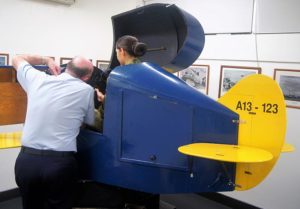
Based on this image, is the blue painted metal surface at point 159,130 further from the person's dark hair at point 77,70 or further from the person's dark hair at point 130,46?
the person's dark hair at point 77,70

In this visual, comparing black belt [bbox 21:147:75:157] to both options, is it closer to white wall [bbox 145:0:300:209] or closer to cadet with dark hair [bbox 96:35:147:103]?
cadet with dark hair [bbox 96:35:147:103]

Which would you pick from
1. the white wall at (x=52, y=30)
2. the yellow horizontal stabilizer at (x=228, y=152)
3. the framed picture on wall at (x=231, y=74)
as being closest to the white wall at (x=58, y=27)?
the white wall at (x=52, y=30)

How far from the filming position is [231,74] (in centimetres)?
367

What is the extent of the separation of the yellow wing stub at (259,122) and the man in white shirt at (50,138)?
3.40ft

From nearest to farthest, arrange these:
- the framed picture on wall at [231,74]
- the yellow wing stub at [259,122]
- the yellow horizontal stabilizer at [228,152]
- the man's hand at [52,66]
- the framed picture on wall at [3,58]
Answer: the yellow horizontal stabilizer at [228,152]
the yellow wing stub at [259,122]
the man's hand at [52,66]
the framed picture on wall at [3,58]
the framed picture on wall at [231,74]

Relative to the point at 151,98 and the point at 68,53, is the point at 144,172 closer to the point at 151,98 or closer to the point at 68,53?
the point at 151,98

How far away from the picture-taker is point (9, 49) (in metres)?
3.37

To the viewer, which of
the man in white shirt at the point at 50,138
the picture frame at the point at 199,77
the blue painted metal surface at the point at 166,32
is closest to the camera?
the man in white shirt at the point at 50,138

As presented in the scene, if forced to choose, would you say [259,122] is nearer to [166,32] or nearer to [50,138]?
[166,32]

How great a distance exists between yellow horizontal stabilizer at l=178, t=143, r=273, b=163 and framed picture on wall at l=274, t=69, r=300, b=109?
1.84 m

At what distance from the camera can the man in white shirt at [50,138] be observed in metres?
1.87

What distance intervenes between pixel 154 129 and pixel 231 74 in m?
2.25

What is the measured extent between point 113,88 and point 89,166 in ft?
2.03

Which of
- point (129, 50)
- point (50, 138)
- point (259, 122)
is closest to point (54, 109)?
point (50, 138)
